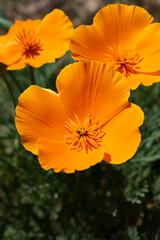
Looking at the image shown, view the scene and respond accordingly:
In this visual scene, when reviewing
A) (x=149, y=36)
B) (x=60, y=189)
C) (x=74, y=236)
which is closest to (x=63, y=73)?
(x=149, y=36)

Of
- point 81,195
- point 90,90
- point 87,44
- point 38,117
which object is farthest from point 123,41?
point 81,195

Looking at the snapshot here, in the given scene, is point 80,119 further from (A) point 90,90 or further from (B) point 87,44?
(B) point 87,44

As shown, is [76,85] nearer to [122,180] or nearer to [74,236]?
[122,180]

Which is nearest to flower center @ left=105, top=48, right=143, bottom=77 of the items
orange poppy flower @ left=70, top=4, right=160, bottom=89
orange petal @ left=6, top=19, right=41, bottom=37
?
orange poppy flower @ left=70, top=4, right=160, bottom=89

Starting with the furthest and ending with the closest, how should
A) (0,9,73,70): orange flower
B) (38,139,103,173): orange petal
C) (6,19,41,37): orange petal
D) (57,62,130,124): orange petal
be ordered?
1. (6,19,41,37): orange petal
2. (0,9,73,70): orange flower
3. (57,62,130,124): orange petal
4. (38,139,103,173): orange petal

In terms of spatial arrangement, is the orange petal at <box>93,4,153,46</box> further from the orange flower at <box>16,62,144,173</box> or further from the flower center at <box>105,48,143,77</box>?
the orange flower at <box>16,62,144,173</box>

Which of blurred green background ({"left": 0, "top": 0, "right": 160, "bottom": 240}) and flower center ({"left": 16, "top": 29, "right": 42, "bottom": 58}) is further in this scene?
blurred green background ({"left": 0, "top": 0, "right": 160, "bottom": 240})
